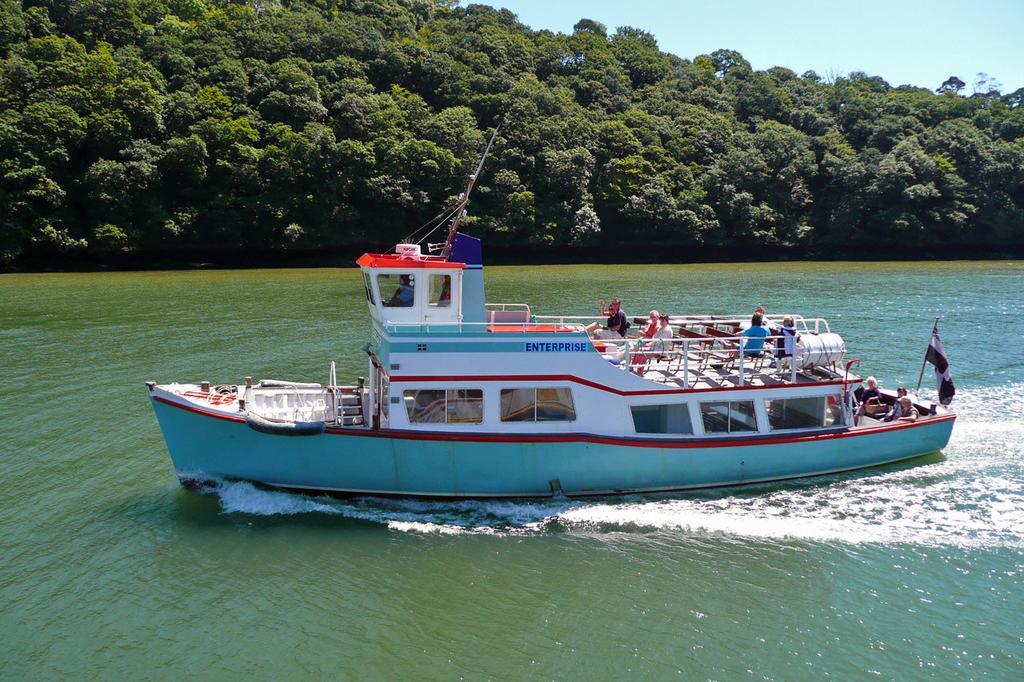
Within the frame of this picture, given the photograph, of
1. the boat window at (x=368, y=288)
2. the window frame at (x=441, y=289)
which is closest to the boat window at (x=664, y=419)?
the window frame at (x=441, y=289)

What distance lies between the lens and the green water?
9.87 m

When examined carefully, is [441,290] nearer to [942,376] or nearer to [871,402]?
[871,402]

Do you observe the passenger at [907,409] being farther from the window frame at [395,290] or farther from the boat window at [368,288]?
the boat window at [368,288]

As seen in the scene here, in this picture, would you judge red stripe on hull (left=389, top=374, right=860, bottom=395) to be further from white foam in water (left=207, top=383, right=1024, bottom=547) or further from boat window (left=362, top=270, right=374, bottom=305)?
white foam in water (left=207, top=383, right=1024, bottom=547)

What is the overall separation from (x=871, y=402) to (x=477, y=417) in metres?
9.30

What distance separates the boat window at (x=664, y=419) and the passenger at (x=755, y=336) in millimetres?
1804

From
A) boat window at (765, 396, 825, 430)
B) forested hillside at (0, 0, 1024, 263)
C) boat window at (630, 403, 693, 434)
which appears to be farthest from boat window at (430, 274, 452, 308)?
forested hillside at (0, 0, 1024, 263)

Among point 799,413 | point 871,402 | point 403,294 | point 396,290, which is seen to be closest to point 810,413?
point 799,413

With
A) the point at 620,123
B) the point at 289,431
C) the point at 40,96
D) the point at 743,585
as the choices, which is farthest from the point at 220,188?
the point at 743,585

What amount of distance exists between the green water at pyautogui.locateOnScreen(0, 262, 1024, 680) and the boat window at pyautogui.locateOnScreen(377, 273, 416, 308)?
3.76 m

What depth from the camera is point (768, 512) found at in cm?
1390

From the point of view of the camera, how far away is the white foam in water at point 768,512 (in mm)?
13148

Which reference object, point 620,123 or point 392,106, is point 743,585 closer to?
point 392,106

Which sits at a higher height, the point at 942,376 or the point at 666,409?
the point at 942,376
